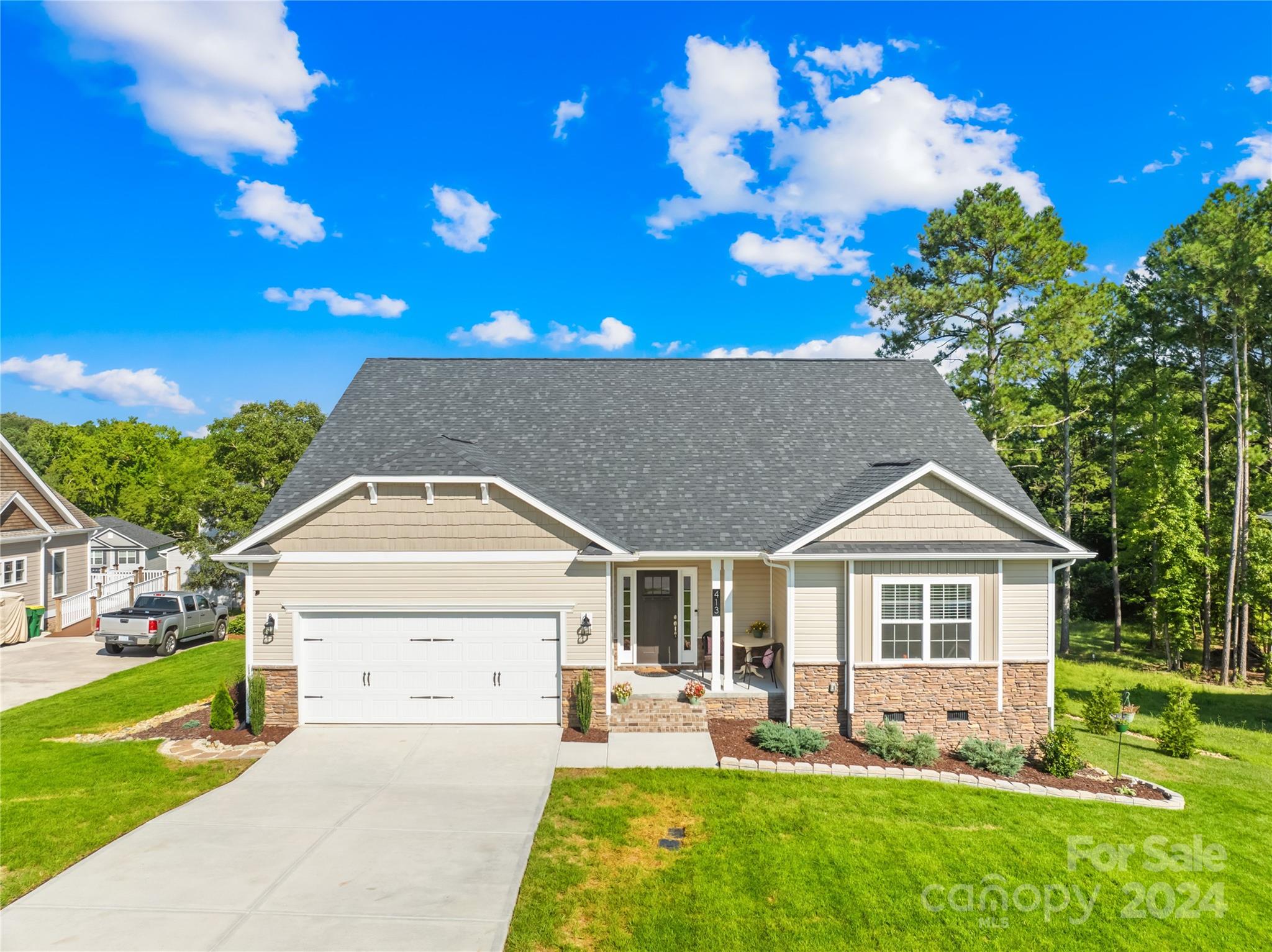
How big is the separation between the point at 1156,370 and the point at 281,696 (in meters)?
29.1

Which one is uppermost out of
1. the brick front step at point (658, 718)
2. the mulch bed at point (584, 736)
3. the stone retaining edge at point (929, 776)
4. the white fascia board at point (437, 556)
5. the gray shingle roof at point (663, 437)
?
the gray shingle roof at point (663, 437)

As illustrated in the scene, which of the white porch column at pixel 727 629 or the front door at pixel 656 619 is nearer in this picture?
the white porch column at pixel 727 629

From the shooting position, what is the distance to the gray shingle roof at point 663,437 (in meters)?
14.9

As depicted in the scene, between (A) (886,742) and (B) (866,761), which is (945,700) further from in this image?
(B) (866,761)

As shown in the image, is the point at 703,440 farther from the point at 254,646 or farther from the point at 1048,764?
the point at 254,646

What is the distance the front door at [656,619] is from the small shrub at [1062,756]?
742 centimetres

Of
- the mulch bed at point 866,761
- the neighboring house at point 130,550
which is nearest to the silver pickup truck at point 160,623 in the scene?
the neighboring house at point 130,550

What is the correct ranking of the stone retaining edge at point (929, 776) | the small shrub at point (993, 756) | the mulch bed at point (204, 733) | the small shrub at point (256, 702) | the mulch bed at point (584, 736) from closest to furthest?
the stone retaining edge at point (929, 776) → the small shrub at point (993, 756) → the mulch bed at point (584, 736) → the mulch bed at point (204, 733) → the small shrub at point (256, 702)

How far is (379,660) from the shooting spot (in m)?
13.4

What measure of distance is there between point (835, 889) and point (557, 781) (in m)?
4.65

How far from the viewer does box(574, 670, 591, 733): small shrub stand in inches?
507

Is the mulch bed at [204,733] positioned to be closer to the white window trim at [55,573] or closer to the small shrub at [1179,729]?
the white window trim at [55,573]

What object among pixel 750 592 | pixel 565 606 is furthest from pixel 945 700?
pixel 565 606

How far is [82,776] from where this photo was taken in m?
10.9
